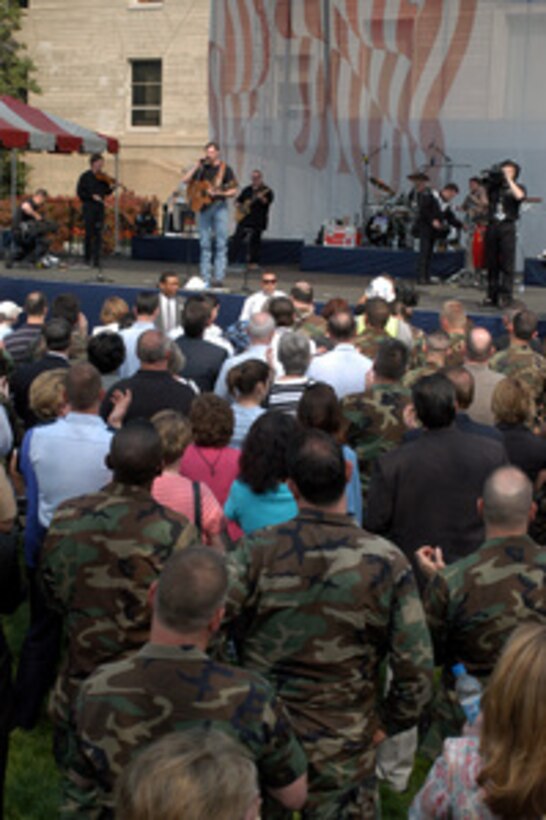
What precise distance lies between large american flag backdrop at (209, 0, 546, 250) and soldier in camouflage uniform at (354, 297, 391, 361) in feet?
38.4

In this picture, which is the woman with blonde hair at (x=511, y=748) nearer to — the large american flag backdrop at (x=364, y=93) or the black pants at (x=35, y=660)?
the black pants at (x=35, y=660)

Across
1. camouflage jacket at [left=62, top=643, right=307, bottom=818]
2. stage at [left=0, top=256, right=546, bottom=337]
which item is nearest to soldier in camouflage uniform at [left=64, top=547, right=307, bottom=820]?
camouflage jacket at [left=62, top=643, right=307, bottom=818]

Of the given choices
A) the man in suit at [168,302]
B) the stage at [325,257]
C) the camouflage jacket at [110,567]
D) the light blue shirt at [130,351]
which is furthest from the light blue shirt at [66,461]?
the stage at [325,257]

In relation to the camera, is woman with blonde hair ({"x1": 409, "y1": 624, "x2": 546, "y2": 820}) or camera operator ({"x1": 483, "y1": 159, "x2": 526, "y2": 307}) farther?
camera operator ({"x1": 483, "y1": 159, "x2": 526, "y2": 307})

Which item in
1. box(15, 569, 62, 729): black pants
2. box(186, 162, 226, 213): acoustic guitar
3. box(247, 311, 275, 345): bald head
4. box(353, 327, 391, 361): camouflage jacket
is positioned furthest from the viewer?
box(186, 162, 226, 213): acoustic guitar

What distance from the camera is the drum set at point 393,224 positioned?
60.6ft

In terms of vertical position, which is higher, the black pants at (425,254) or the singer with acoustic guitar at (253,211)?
the singer with acoustic guitar at (253,211)

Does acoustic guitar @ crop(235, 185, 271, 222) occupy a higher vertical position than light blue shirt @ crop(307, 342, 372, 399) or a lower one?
higher

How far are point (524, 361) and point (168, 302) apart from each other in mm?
3420

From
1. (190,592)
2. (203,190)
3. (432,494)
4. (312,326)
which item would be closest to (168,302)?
(312,326)

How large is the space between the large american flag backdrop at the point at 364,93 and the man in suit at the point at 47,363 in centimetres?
1353

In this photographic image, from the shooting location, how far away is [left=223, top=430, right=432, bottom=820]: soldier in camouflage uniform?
10.2ft

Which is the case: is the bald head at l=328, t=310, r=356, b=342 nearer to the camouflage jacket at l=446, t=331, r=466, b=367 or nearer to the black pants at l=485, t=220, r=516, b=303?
the camouflage jacket at l=446, t=331, r=466, b=367

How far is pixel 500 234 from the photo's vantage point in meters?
12.2
